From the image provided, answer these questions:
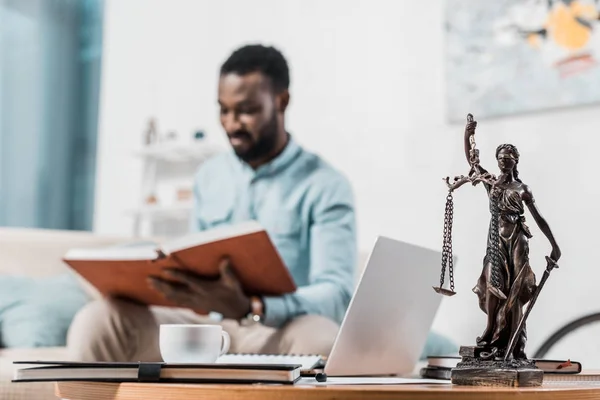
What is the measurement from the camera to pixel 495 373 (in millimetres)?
915

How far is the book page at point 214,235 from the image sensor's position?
1.52 metres

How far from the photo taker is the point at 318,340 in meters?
1.75

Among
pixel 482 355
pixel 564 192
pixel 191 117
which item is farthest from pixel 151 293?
pixel 191 117

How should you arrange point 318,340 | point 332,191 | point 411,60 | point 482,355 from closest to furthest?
point 482,355 < point 318,340 < point 332,191 < point 411,60

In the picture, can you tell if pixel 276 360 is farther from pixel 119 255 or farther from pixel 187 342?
pixel 119 255

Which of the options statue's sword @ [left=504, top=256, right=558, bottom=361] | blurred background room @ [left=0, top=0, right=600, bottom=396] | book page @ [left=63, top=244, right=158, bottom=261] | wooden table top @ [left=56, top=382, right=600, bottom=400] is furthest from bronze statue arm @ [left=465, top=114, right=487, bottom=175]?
blurred background room @ [left=0, top=0, right=600, bottom=396]

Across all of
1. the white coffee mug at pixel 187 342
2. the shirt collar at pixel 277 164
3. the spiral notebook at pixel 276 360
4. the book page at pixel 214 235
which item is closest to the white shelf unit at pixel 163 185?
the shirt collar at pixel 277 164

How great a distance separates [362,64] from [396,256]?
2.22 metres

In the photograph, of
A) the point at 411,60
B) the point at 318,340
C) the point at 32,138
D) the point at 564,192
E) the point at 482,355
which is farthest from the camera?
the point at 32,138

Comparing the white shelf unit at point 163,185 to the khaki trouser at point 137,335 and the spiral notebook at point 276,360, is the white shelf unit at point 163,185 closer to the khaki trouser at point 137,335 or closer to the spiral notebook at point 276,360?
the khaki trouser at point 137,335

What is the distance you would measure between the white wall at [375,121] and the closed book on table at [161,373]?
6.33 ft

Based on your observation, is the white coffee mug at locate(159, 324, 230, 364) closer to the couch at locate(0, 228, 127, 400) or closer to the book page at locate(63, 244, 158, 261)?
the book page at locate(63, 244, 158, 261)

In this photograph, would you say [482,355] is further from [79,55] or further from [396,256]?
[79,55]

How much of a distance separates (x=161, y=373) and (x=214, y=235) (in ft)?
2.26
